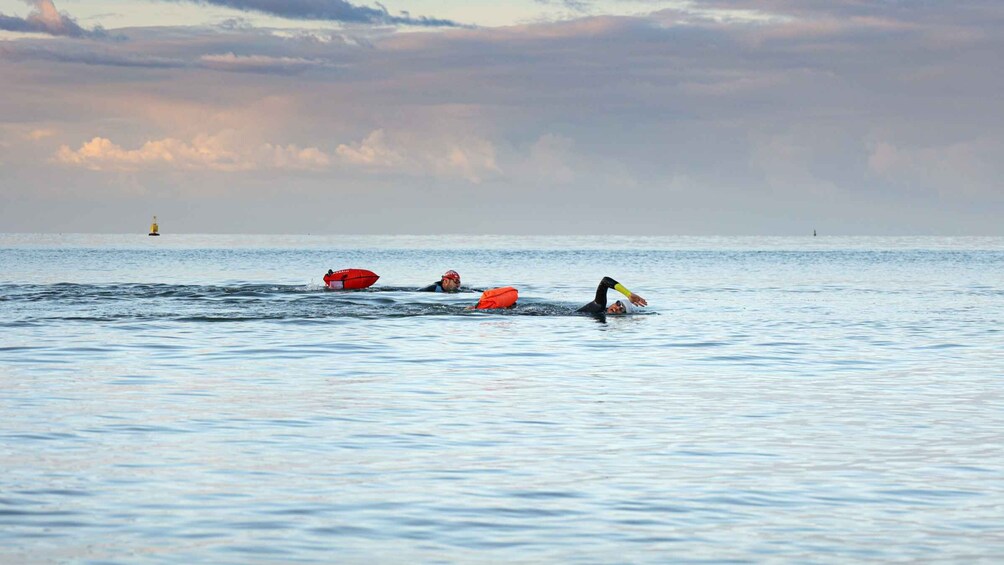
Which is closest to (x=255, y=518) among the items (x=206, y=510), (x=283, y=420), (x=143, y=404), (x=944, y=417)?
(x=206, y=510)

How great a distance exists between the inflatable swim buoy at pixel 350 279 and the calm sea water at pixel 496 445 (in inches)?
658

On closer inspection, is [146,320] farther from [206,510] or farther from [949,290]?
[949,290]

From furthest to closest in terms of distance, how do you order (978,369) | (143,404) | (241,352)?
(241,352) → (978,369) → (143,404)

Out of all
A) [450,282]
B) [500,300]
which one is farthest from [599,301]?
[450,282]

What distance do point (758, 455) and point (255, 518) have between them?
6345 millimetres

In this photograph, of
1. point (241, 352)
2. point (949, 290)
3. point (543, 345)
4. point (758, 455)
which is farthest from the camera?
point (949, 290)

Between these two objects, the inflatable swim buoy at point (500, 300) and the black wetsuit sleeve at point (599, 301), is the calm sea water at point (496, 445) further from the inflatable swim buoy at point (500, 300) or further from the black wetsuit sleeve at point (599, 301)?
the inflatable swim buoy at point (500, 300)

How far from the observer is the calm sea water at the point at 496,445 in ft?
36.0

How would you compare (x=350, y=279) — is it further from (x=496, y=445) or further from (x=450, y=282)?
(x=496, y=445)

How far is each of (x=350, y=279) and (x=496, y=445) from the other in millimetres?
36870

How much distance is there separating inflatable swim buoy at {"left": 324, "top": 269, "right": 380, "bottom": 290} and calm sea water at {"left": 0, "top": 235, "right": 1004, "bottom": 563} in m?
16.7

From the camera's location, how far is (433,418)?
59.3ft

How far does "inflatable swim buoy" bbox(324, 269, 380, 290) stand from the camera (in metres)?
51.3

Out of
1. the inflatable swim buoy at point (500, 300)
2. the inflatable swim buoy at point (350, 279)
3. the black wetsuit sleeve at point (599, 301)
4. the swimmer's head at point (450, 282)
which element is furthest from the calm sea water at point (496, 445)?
the inflatable swim buoy at point (350, 279)
